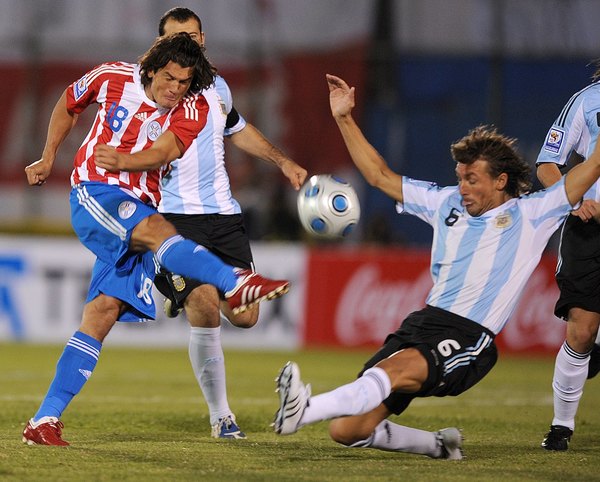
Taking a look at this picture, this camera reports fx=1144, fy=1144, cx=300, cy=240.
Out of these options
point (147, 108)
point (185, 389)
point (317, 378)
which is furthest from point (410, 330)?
point (317, 378)

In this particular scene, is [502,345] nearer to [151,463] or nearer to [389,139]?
[389,139]

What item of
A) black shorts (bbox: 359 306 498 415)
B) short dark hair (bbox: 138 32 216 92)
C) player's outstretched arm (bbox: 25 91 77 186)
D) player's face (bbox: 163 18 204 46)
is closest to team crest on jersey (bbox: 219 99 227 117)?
player's face (bbox: 163 18 204 46)

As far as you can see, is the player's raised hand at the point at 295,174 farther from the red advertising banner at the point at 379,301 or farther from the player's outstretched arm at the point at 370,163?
the red advertising banner at the point at 379,301

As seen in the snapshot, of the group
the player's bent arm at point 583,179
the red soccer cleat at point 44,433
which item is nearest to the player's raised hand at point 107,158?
the red soccer cleat at point 44,433

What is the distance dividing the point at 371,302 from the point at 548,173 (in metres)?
7.34

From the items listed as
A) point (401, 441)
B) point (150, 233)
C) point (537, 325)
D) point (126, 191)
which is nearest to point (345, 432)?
point (401, 441)

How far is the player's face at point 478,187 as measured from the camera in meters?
5.39

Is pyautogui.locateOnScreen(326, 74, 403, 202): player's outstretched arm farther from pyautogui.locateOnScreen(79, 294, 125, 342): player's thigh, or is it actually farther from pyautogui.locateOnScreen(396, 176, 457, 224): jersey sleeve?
pyautogui.locateOnScreen(79, 294, 125, 342): player's thigh

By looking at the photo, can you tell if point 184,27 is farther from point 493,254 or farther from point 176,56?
point 493,254

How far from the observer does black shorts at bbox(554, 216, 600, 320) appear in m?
6.27

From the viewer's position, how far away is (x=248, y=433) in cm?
681

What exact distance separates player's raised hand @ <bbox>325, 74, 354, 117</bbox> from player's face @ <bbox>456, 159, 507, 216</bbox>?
0.63 meters

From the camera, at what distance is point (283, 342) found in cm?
1364

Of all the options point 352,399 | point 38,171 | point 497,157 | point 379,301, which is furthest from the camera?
point 379,301
